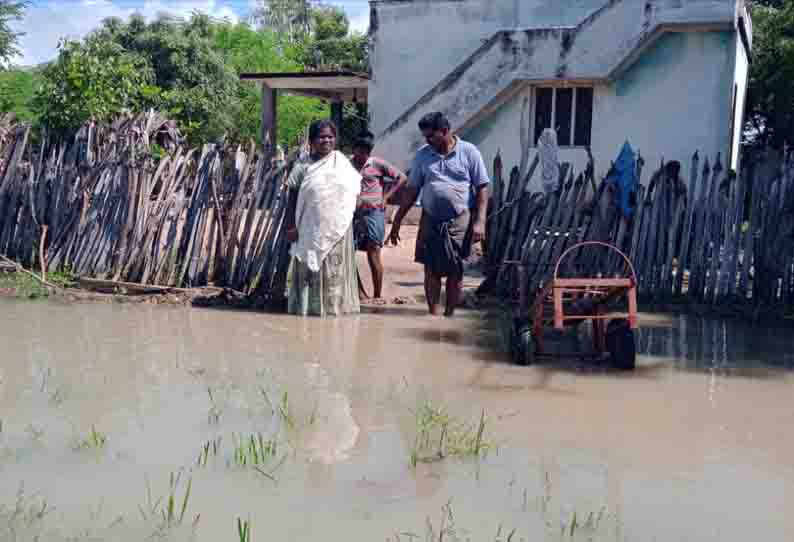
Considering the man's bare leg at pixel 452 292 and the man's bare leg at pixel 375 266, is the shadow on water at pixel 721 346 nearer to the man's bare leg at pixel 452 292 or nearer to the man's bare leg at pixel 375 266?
the man's bare leg at pixel 452 292

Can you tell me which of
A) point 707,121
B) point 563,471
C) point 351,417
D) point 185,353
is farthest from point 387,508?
point 707,121

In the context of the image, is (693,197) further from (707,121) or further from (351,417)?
(707,121)

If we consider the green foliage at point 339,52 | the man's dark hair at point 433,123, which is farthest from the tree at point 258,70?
the man's dark hair at point 433,123

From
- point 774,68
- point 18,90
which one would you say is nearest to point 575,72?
point 774,68

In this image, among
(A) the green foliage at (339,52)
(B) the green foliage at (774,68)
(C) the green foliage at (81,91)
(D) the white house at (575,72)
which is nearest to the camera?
(D) the white house at (575,72)

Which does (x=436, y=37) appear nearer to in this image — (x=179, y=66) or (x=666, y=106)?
(x=666, y=106)

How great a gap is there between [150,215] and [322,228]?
6.57 feet

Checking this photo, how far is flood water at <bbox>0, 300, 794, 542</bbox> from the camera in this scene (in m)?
3.21

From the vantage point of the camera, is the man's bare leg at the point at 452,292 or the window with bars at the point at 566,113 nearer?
the man's bare leg at the point at 452,292

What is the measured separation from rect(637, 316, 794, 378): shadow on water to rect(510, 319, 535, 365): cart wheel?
985 millimetres

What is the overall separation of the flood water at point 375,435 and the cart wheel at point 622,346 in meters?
0.12

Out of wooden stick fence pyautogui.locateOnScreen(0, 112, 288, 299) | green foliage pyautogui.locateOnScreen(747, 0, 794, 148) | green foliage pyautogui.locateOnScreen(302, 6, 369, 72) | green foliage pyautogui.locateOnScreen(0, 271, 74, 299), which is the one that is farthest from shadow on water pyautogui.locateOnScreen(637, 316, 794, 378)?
green foliage pyautogui.locateOnScreen(302, 6, 369, 72)

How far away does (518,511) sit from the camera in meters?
3.30

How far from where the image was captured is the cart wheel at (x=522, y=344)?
219 inches
